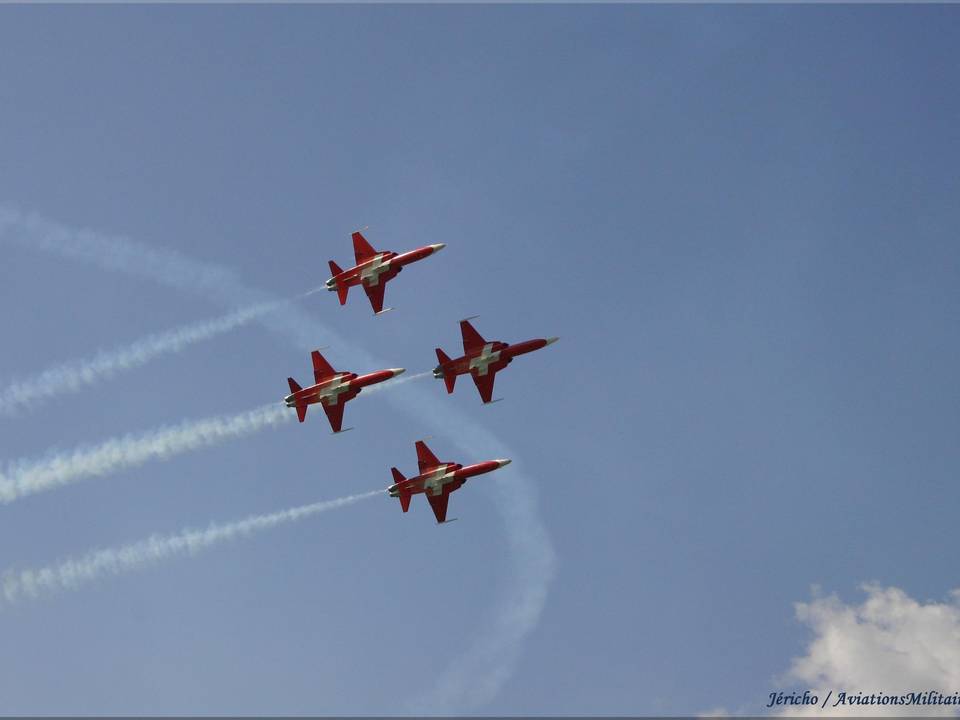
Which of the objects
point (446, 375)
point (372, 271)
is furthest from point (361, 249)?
point (446, 375)

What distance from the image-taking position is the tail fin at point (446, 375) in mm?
129750

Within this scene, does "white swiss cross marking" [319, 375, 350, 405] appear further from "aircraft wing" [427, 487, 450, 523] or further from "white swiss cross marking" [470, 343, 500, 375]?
"aircraft wing" [427, 487, 450, 523]

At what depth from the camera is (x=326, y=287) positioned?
433ft

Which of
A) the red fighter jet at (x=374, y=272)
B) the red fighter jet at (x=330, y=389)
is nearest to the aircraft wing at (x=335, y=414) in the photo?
the red fighter jet at (x=330, y=389)

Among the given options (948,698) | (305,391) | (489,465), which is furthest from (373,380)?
(948,698)

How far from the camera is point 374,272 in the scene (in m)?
133

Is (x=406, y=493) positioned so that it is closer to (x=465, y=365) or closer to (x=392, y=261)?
(x=465, y=365)

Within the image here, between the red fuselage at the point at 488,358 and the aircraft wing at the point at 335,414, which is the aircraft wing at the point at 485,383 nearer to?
the red fuselage at the point at 488,358

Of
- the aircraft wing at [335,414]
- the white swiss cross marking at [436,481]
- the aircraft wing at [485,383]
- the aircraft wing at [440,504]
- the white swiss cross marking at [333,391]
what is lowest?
the aircraft wing at [440,504]

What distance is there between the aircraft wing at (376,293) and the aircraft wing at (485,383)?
42.7 feet

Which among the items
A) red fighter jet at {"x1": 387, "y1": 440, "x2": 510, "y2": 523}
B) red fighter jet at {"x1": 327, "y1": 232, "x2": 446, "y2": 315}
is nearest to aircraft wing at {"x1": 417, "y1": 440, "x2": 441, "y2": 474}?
red fighter jet at {"x1": 387, "y1": 440, "x2": 510, "y2": 523}

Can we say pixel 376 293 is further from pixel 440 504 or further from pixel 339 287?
pixel 440 504

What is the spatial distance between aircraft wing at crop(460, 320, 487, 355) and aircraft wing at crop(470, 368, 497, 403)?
9.10ft

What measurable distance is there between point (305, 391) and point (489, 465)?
21.3 metres
